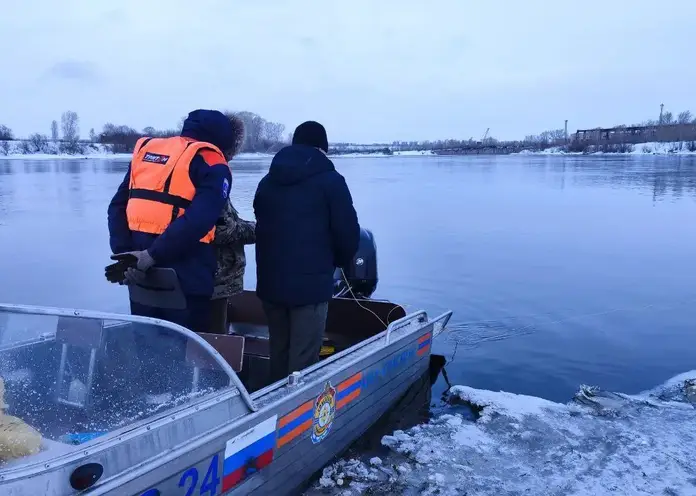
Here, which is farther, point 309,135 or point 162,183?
point 309,135

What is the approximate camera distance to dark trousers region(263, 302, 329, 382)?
11.3ft

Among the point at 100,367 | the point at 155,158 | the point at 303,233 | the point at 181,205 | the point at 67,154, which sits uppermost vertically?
the point at 67,154

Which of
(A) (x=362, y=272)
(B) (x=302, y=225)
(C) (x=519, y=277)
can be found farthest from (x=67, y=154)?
(B) (x=302, y=225)

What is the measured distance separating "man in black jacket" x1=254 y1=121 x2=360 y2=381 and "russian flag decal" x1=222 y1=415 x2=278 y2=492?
732 mm

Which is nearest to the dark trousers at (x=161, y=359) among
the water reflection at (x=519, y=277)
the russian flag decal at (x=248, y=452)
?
the russian flag decal at (x=248, y=452)

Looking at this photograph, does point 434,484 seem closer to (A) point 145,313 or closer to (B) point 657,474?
(B) point 657,474

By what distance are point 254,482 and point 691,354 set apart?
15.7 ft

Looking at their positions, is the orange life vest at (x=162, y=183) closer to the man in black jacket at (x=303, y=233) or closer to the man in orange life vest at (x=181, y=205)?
the man in orange life vest at (x=181, y=205)

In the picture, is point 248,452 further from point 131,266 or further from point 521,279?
point 521,279

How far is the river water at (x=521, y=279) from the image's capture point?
562 centimetres

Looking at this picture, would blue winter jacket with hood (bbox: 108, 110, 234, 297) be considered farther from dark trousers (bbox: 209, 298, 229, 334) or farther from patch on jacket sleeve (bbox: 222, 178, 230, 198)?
dark trousers (bbox: 209, 298, 229, 334)

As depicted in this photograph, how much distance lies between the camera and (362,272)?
5652 millimetres

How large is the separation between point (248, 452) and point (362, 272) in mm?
3136

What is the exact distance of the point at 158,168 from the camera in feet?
9.58
